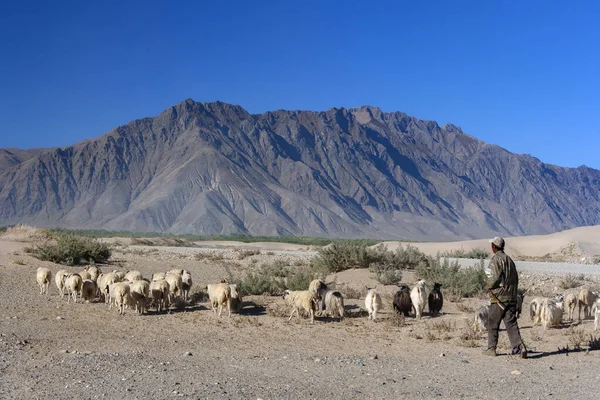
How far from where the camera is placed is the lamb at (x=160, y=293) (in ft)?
46.1

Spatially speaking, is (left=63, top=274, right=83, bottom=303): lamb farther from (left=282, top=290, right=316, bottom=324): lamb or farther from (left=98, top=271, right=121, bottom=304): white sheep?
(left=282, top=290, right=316, bottom=324): lamb

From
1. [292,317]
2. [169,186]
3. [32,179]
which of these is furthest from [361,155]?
[292,317]

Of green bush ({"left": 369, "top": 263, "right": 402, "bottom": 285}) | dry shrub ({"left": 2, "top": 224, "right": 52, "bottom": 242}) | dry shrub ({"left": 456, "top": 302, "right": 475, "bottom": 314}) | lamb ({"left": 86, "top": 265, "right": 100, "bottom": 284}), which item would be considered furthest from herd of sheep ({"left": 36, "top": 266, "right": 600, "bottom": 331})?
dry shrub ({"left": 2, "top": 224, "right": 52, "bottom": 242})

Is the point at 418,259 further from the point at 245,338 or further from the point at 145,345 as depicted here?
the point at 145,345

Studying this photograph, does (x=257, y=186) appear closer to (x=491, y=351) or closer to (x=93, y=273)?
(x=93, y=273)

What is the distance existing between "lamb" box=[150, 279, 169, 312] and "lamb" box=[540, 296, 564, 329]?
7.99m

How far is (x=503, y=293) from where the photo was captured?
10.1 m

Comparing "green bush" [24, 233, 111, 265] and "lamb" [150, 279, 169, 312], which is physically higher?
"green bush" [24, 233, 111, 265]

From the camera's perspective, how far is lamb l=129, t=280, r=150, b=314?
1359 centimetres

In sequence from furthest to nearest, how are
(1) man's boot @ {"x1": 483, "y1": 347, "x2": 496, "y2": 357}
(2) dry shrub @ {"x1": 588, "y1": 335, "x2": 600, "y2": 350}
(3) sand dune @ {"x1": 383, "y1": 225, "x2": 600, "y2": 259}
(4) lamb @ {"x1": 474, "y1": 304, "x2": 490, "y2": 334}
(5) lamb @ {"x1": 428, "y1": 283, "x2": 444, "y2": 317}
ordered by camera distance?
(3) sand dune @ {"x1": 383, "y1": 225, "x2": 600, "y2": 259}, (5) lamb @ {"x1": 428, "y1": 283, "x2": 444, "y2": 317}, (4) lamb @ {"x1": 474, "y1": 304, "x2": 490, "y2": 334}, (2) dry shrub @ {"x1": 588, "y1": 335, "x2": 600, "y2": 350}, (1) man's boot @ {"x1": 483, "y1": 347, "x2": 496, "y2": 357}

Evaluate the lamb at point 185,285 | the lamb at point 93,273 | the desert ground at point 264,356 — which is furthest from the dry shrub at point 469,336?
the lamb at point 93,273

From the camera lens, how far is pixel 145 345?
34.7 ft

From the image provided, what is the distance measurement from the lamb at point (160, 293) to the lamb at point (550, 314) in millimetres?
7995

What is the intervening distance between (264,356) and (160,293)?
471 centimetres
